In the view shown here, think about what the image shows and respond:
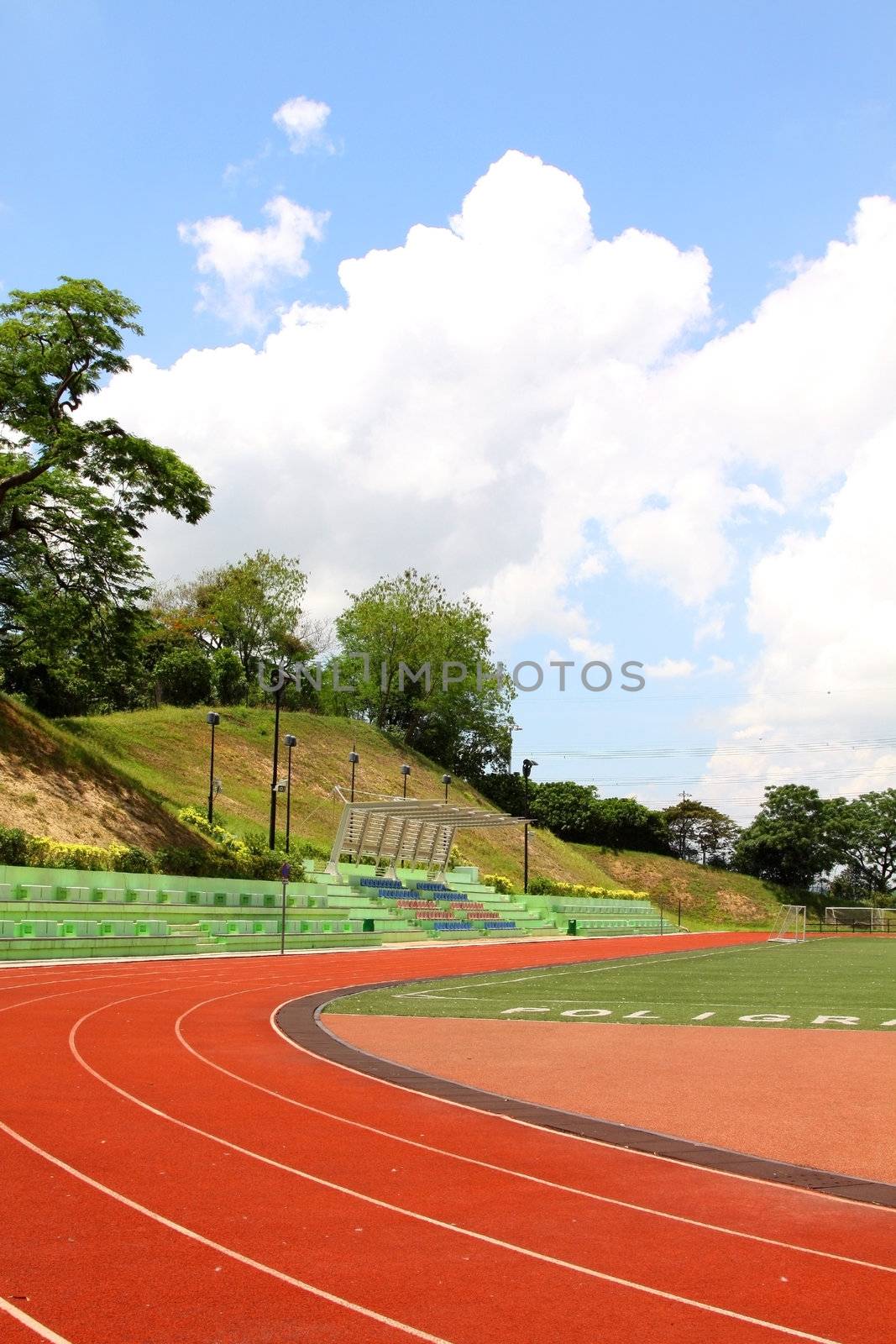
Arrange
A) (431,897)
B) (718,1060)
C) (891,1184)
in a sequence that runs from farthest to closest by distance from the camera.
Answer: (431,897) → (718,1060) → (891,1184)

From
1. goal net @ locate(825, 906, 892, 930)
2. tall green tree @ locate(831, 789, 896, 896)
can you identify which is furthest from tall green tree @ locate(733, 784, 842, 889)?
goal net @ locate(825, 906, 892, 930)

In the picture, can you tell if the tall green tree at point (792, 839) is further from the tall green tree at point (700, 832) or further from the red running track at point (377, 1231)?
the red running track at point (377, 1231)

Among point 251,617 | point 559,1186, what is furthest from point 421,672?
point 559,1186

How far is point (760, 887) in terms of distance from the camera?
315 feet

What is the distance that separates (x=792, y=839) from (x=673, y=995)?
78628 millimetres

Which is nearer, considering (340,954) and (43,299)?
(340,954)

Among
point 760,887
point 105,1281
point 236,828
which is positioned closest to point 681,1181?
point 105,1281

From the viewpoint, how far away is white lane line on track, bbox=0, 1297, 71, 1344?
17.0 ft

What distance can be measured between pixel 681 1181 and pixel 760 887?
92.1 metres

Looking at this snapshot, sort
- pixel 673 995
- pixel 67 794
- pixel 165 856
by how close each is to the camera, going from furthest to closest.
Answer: pixel 67 794
pixel 165 856
pixel 673 995

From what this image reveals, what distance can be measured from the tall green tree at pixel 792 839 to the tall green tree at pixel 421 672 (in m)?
23.4

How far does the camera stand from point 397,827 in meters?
56.7

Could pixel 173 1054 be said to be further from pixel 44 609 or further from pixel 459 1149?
pixel 44 609

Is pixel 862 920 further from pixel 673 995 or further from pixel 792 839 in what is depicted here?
pixel 673 995
